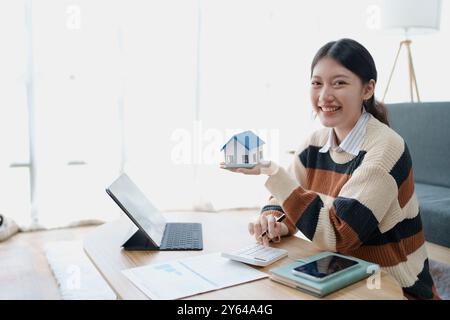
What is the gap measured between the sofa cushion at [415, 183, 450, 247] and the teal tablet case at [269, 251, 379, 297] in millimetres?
1323

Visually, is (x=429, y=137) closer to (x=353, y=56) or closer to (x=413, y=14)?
(x=413, y=14)

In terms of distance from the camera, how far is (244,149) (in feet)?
3.87

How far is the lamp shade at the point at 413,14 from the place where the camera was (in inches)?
119

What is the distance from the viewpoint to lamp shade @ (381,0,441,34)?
9.96 ft

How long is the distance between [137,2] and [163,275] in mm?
2768

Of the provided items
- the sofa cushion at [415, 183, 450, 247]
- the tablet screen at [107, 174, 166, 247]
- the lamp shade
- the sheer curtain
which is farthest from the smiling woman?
the sheer curtain

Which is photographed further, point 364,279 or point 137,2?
point 137,2

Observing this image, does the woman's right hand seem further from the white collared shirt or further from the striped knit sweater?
the white collared shirt

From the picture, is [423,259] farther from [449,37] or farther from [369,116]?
[449,37]

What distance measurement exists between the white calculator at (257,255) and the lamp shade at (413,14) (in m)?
2.55

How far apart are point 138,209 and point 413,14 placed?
266 cm

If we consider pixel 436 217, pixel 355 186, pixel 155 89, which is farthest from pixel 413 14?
pixel 355 186

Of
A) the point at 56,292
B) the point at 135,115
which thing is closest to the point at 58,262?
the point at 56,292

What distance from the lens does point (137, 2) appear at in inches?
129
